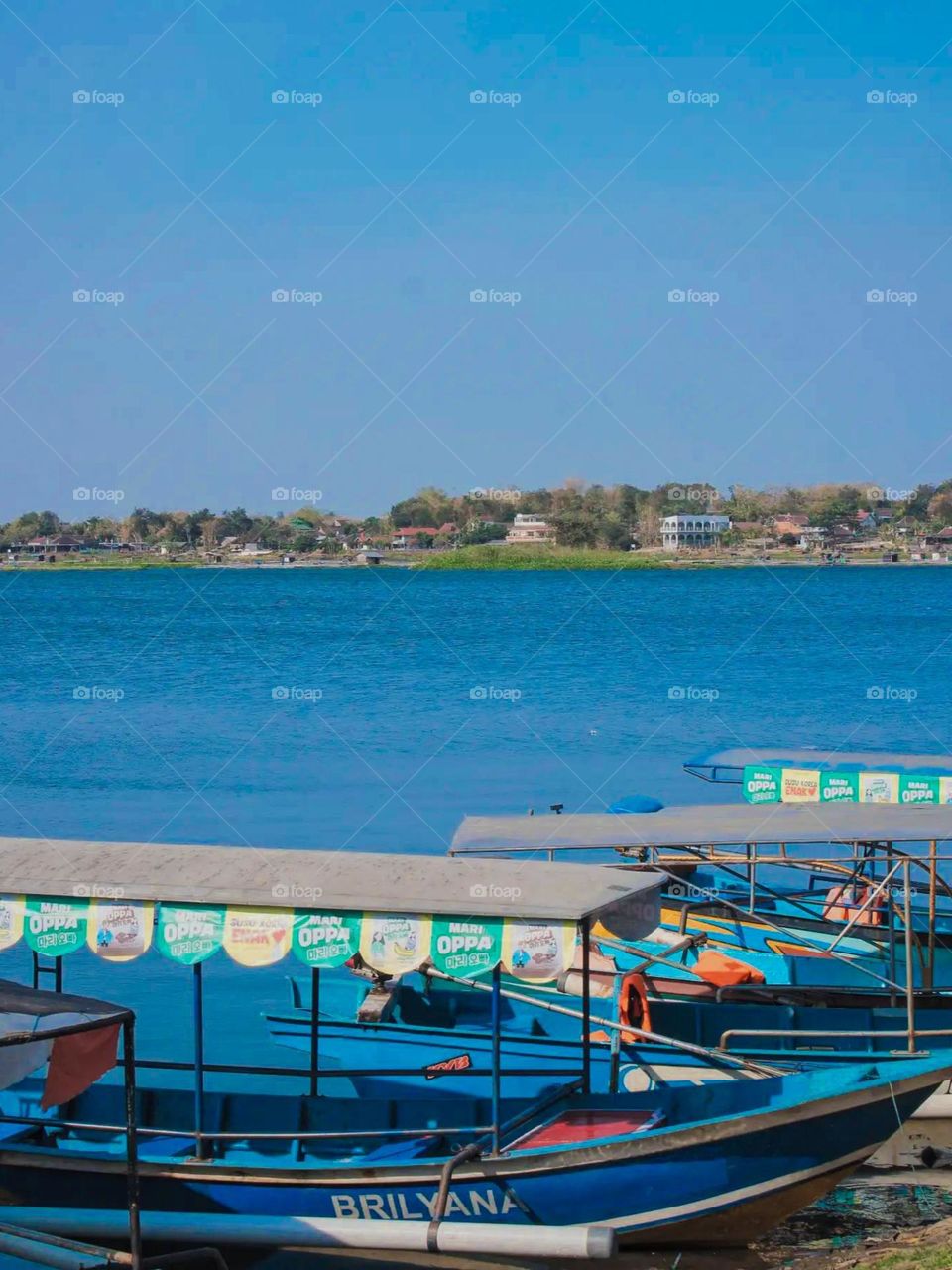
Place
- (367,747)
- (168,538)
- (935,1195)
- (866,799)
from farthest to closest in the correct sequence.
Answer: (168,538), (367,747), (866,799), (935,1195)

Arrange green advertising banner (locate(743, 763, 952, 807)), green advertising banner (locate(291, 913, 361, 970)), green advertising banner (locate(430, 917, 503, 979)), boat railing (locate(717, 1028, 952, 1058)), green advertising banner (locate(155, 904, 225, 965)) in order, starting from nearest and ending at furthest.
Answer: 1. green advertising banner (locate(430, 917, 503, 979))
2. green advertising banner (locate(291, 913, 361, 970))
3. green advertising banner (locate(155, 904, 225, 965))
4. boat railing (locate(717, 1028, 952, 1058))
5. green advertising banner (locate(743, 763, 952, 807))

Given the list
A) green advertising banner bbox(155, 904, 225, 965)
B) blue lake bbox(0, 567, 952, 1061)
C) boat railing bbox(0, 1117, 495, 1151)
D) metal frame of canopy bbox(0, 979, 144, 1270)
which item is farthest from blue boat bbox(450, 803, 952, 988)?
metal frame of canopy bbox(0, 979, 144, 1270)

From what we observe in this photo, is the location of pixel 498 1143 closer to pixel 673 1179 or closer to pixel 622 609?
pixel 673 1179

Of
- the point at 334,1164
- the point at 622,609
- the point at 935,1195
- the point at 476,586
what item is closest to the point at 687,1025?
the point at 935,1195

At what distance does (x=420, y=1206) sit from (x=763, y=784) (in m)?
6.92

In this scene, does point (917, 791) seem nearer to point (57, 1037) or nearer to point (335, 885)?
point (335, 885)

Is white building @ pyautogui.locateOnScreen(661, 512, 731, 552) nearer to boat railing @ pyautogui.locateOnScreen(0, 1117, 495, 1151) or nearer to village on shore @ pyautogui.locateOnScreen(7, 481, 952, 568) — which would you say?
village on shore @ pyautogui.locateOnScreen(7, 481, 952, 568)

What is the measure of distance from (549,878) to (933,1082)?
2.16 meters

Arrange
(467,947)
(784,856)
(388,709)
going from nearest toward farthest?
1. (467,947)
2. (784,856)
3. (388,709)

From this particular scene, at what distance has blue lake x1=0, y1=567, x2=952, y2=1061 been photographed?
23.6m

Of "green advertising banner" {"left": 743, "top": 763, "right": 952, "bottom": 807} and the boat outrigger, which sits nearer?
the boat outrigger

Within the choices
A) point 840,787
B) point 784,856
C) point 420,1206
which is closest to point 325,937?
point 420,1206

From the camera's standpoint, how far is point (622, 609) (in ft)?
256

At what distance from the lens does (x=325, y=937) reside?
24.8ft
